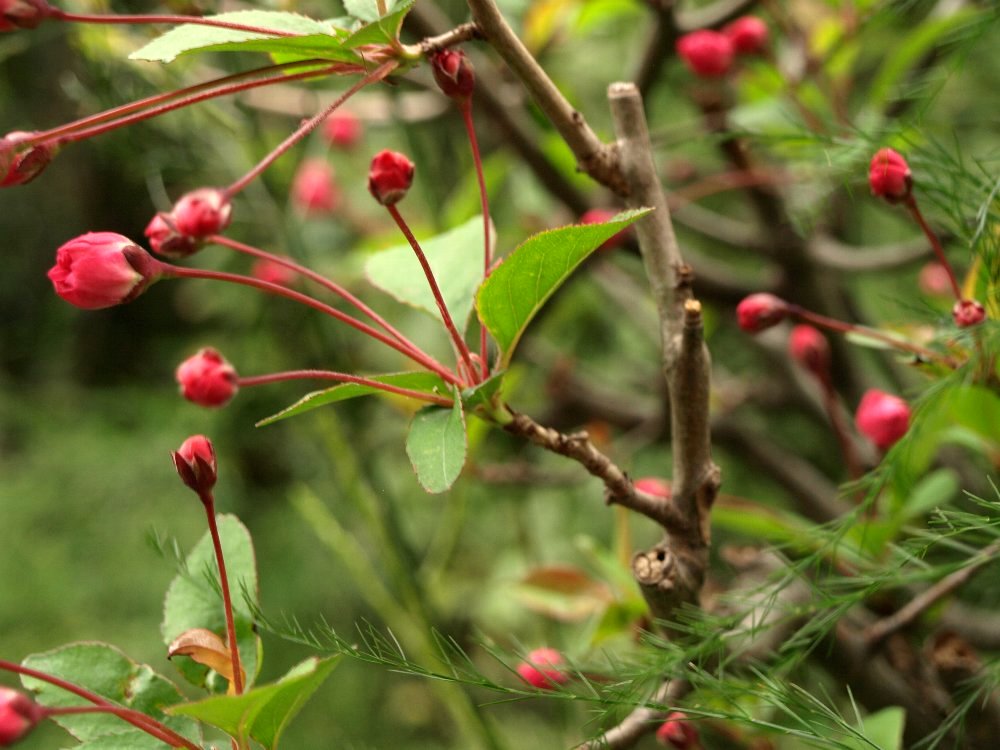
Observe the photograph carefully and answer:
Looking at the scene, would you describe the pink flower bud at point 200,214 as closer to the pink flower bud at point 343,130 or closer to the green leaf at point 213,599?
the green leaf at point 213,599

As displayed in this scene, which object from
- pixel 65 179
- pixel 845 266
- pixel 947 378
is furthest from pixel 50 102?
pixel 947 378

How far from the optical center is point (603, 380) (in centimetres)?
132

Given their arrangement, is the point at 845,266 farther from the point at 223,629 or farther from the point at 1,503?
the point at 1,503

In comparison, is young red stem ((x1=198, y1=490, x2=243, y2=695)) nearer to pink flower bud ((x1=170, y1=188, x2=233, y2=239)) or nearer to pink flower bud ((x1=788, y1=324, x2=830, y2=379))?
pink flower bud ((x1=170, y1=188, x2=233, y2=239))

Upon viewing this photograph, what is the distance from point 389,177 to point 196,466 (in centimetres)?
14

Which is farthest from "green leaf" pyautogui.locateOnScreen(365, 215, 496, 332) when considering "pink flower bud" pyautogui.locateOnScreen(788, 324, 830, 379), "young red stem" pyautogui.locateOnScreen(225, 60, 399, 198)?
"pink flower bud" pyautogui.locateOnScreen(788, 324, 830, 379)

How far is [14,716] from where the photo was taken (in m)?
0.33

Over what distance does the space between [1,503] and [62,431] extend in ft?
0.47

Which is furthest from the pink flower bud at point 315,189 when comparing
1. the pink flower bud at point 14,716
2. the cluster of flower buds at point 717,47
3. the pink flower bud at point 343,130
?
the pink flower bud at point 14,716

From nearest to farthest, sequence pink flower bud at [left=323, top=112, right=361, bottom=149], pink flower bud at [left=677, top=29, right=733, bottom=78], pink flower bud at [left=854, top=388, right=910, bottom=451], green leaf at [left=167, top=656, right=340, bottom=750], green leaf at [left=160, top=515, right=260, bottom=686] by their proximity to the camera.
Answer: green leaf at [left=167, top=656, right=340, bottom=750], green leaf at [left=160, top=515, right=260, bottom=686], pink flower bud at [left=854, top=388, right=910, bottom=451], pink flower bud at [left=677, top=29, right=733, bottom=78], pink flower bud at [left=323, top=112, right=361, bottom=149]

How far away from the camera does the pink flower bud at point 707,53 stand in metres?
0.77

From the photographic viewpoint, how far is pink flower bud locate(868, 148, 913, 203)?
44 cm

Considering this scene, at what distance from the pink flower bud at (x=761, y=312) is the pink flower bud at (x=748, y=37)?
39cm

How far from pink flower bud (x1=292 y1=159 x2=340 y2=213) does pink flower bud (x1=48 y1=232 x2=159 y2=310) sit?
2.85 feet
